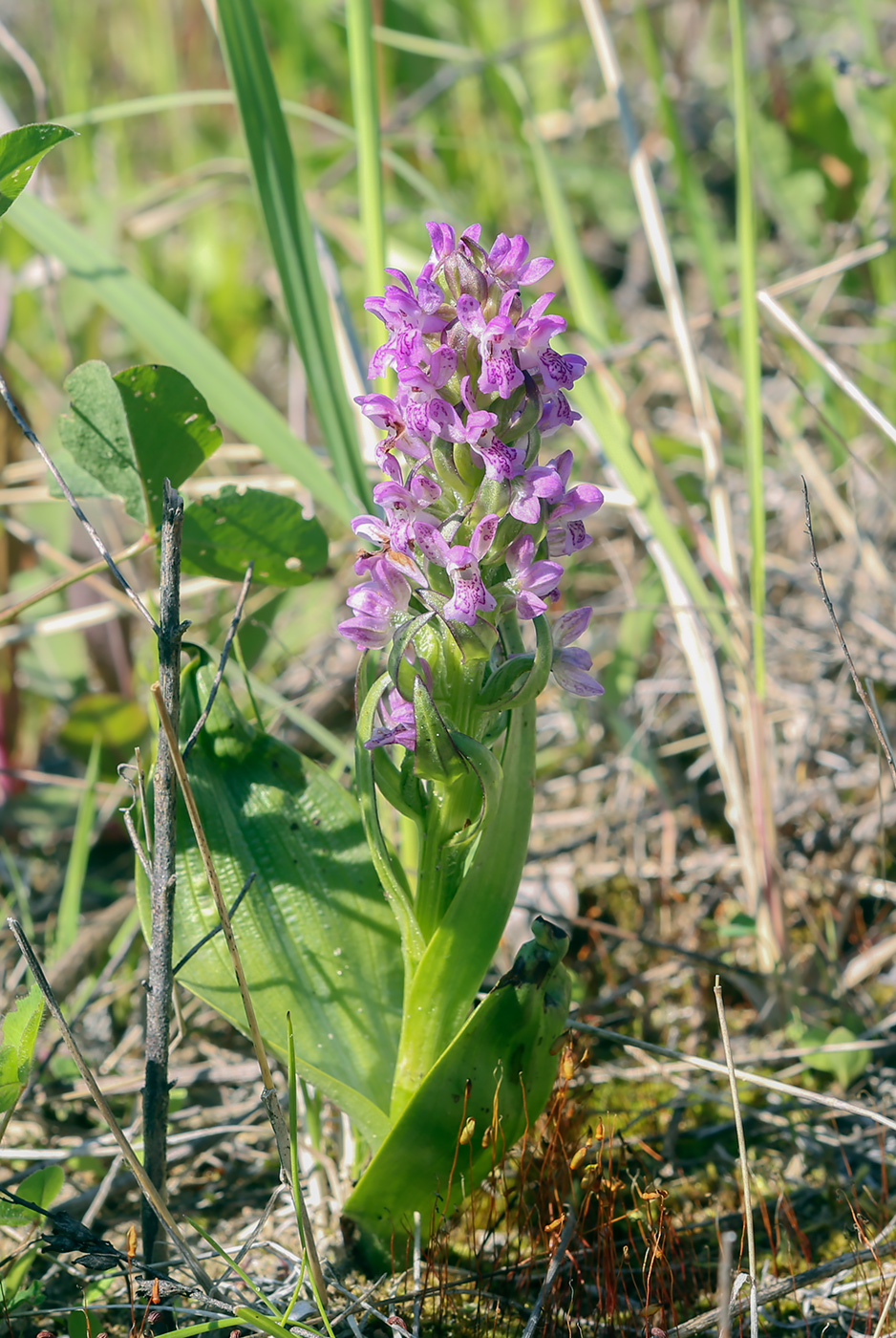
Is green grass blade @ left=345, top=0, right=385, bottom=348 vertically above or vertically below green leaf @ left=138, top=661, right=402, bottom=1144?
above

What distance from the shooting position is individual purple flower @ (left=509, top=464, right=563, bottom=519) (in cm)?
133

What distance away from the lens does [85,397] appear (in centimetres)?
167

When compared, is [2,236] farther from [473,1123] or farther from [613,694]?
[473,1123]

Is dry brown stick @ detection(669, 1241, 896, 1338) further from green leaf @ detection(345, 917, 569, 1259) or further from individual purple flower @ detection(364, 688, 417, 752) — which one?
individual purple flower @ detection(364, 688, 417, 752)

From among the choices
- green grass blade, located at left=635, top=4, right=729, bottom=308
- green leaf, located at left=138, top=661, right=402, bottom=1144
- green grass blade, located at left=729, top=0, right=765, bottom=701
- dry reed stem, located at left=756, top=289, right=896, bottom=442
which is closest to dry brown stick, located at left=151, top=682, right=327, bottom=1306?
green leaf, located at left=138, top=661, right=402, bottom=1144

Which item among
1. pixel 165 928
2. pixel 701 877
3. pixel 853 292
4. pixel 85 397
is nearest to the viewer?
pixel 165 928

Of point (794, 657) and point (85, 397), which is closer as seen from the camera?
point (85, 397)

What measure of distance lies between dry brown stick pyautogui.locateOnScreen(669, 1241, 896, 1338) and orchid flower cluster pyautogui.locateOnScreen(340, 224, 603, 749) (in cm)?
89

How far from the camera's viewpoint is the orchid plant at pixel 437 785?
1354mm

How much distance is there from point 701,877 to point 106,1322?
5.05ft

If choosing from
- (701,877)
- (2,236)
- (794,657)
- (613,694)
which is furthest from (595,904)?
(2,236)

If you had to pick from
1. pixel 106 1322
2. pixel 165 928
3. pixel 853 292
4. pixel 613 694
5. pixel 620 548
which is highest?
pixel 853 292

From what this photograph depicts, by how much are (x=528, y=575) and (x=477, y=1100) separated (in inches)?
30.2

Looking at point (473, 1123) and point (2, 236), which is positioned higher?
point (2, 236)
